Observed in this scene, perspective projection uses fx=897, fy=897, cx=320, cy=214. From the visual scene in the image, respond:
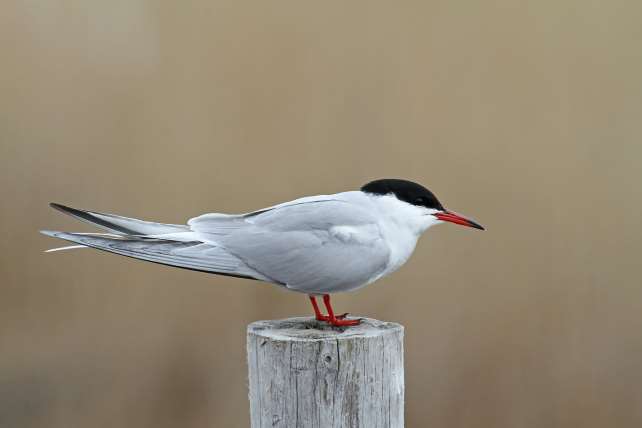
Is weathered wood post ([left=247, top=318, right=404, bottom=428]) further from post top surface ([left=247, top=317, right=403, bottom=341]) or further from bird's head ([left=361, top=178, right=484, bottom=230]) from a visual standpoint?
bird's head ([left=361, top=178, right=484, bottom=230])

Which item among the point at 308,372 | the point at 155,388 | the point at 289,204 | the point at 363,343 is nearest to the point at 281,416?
the point at 308,372

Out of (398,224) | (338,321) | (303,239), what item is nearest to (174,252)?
(303,239)

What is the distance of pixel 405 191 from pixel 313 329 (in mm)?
474

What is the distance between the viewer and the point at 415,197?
8.25 ft

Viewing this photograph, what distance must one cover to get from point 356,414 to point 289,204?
646mm

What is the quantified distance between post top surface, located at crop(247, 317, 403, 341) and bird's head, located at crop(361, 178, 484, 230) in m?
0.34

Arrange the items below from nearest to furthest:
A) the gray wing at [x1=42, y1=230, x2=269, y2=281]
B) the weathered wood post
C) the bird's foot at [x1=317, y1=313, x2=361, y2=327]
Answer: the weathered wood post < the gray wing at [x1=42, y1=230, x2=269, y2=281] < the bird's foot at [x1=317, y1=313, x2=361, y2=327]

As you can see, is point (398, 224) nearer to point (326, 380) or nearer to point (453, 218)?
point (453, 218)

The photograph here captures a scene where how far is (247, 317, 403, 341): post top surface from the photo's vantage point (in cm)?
217

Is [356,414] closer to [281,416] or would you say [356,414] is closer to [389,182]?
[281,416]

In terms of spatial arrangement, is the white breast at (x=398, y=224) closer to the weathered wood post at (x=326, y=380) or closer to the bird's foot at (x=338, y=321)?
the bird's foot at (x=338, y=321)

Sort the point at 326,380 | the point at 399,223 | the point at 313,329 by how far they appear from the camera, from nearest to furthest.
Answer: the point at 326,380 < the point at 313,329 < the point at 399,223

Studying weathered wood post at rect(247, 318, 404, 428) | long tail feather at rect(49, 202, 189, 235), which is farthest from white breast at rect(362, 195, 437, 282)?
long tail feather at rect(49, 202, 189, 235)

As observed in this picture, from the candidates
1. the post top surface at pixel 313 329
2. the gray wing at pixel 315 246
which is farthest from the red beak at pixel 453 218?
the post top surface at pixel 313 329
